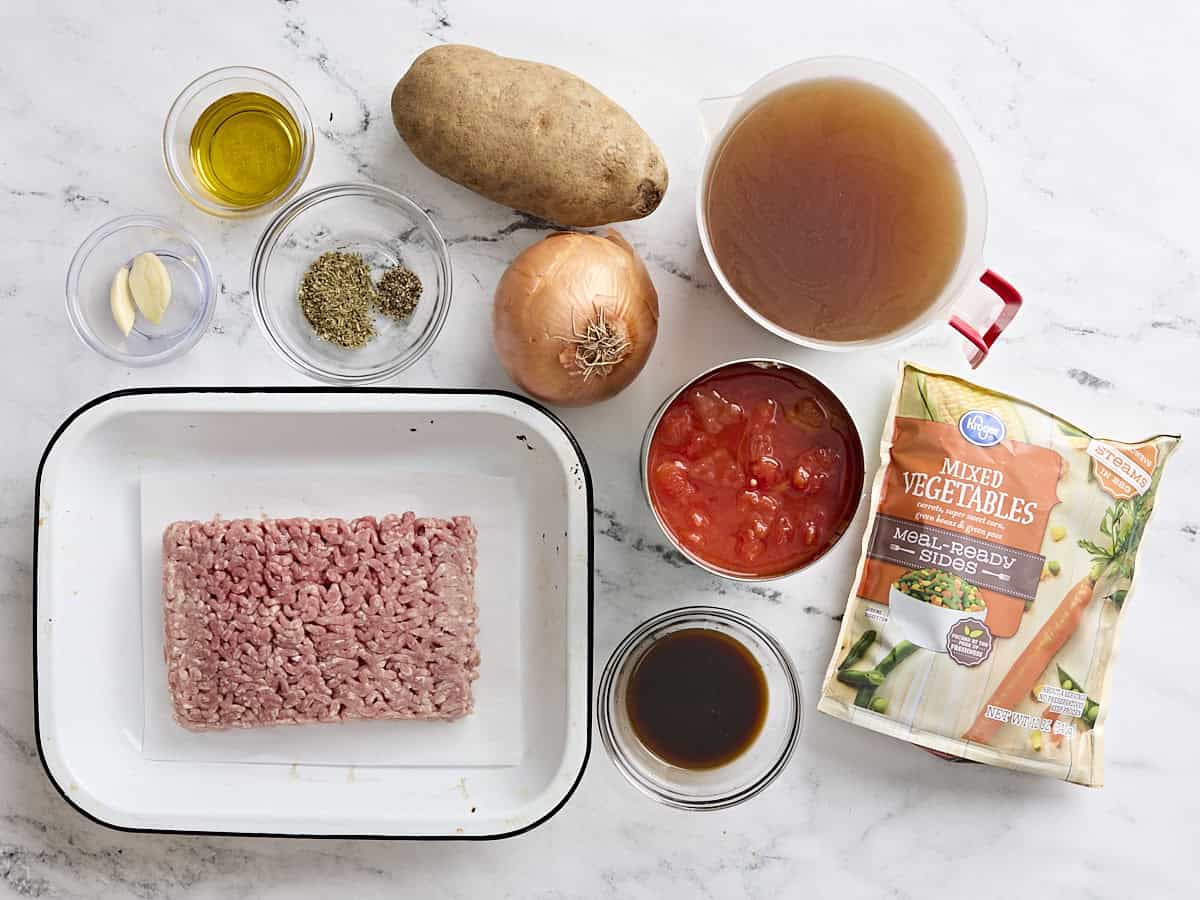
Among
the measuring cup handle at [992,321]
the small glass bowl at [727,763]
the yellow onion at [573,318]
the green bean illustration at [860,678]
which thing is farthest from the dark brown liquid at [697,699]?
the measuring cup handle at [992,321]

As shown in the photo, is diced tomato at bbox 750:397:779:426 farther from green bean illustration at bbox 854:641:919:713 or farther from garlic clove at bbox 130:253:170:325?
garlic clove at bbox 130:253:170:325

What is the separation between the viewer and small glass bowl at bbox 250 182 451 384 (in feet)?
4.55

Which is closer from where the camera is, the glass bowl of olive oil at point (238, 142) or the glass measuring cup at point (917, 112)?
the glass measuring cup at point (917, 112)

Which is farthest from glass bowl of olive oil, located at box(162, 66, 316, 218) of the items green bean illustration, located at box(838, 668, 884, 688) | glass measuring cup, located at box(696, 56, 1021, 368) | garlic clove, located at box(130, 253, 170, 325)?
green bean illustration, located at box(838, 668, 884, 688)

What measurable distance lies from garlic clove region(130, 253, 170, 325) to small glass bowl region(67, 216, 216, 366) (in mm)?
21

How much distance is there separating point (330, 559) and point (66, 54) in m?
0.78

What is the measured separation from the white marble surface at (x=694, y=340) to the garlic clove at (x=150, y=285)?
0.07 m

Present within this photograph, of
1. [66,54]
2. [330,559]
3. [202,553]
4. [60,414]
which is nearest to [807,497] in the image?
[330,559]

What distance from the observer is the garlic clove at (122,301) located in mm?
1364

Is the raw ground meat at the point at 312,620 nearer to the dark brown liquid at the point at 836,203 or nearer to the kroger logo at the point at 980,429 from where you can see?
the dark brown liquid at the point at 836,203

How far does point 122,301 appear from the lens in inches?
53.9

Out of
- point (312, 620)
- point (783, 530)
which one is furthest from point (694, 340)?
point (312, 620)

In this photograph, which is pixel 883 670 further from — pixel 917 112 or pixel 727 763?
pixel 917 112

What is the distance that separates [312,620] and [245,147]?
0.64 meters
